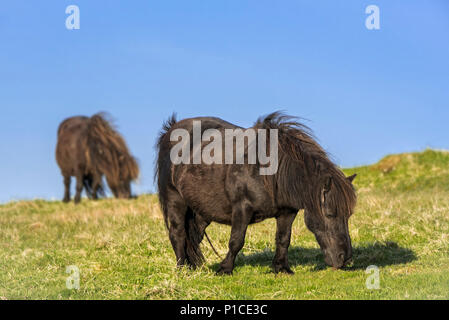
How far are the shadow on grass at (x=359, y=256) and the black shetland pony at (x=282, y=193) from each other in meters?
1.11

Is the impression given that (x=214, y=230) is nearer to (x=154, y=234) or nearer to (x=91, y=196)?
(x=154, y=234)

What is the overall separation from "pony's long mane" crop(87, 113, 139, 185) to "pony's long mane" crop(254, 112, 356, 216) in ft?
49.3

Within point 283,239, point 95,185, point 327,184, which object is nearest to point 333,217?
point 327,184

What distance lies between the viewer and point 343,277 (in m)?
6.75

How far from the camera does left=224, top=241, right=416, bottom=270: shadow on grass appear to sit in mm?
8055

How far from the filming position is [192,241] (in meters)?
7.91

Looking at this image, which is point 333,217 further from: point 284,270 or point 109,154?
point 109,154

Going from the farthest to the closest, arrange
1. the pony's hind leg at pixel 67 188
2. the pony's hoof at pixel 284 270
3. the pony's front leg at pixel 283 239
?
the pony's hind leg at pixel 67 188 < the pony's hoof at pixel 284 270 < the pony's front leg at pixel 283 239

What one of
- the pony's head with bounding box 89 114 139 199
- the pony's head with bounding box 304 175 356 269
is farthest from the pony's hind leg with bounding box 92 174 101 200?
the pony's head with bounding box 304 175 356 269

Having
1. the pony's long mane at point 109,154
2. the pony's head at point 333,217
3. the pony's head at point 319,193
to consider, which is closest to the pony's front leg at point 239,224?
the pony's head at point 319,193

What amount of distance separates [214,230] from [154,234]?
4.17 ft

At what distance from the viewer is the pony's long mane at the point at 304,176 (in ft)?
20.9

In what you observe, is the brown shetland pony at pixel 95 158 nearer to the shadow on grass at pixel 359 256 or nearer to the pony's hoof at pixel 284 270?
the shadow on grass at pixel 359 256
